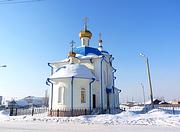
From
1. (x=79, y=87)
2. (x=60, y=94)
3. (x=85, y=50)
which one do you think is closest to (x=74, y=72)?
(x=79, y=87)

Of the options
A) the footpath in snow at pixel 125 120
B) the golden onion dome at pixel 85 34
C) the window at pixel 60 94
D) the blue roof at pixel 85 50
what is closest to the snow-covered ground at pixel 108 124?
the footpath in snow at pixel 125 120

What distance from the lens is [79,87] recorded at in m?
21.8

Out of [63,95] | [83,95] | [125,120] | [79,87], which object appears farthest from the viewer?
[83,95]

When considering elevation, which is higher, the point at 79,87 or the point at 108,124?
the point at 79,87

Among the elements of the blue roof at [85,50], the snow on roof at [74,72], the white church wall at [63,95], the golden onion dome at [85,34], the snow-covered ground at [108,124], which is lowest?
the snow-covered ground at [108,124]

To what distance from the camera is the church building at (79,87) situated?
840 inches

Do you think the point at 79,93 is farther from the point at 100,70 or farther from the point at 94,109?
the point at 100,70

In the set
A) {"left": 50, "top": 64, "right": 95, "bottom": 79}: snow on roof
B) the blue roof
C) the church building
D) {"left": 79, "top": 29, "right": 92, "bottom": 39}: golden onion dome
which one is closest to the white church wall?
the church building

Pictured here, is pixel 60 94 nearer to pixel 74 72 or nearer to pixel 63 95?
pixel 63 95

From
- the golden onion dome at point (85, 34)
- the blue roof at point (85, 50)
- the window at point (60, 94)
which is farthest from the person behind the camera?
the golden onion dome at point (85, 34)

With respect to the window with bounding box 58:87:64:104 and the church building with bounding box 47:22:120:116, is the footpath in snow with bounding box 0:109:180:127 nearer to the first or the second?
the church building with bounding box 47:22:120:116

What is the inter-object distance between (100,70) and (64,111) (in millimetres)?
6378

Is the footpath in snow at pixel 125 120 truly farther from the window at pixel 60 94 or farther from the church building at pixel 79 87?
the window at pixel 60 94

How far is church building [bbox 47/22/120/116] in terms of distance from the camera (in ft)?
70.0
